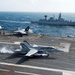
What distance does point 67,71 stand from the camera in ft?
145

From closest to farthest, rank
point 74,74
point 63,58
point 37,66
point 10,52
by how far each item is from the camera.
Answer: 1. point 74,74
2. point 37,66
3. point 63,58
4. point 10,52

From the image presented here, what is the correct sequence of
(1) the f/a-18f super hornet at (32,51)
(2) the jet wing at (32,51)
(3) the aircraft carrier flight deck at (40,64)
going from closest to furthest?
(3) the aircraft carrier flight deck at (40,64) → (2) the jet wing at (32,51) → (1) the f/a-18f super hornet at (32,51)

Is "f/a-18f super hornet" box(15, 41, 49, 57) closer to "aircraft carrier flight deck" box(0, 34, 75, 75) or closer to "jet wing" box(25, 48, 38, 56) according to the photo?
"jet wing" box(25, 48, 38, 56)

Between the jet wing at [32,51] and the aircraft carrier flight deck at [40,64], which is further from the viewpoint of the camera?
the jet wing at [32,51]

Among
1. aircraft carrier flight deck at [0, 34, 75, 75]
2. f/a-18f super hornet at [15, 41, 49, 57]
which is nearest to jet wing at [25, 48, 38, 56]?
f/a-18f super hornet at [15, 41, 49, 57]

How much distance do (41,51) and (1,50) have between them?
14.0 metres

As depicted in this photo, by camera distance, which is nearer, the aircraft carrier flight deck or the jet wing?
the aircraft carrier flight deck

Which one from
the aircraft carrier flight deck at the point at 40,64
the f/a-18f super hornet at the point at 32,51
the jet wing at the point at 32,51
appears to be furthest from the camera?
the f/a-18f super hornet at the point at 32,51

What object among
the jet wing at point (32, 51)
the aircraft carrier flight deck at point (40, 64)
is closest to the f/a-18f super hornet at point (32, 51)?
the jet wing at point (32, 51)

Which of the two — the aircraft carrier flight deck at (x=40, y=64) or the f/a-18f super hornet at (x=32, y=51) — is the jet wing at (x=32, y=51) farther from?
the aircraft carrier flight deck at (x=40, y=64)

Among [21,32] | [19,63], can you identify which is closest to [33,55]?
[19,63]

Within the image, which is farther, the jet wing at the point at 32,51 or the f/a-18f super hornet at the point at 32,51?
the f/a-18f super hornet at the point at 32,51

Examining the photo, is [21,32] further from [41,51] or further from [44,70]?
[44,70]

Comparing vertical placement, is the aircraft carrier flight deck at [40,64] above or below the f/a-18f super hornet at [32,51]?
below
